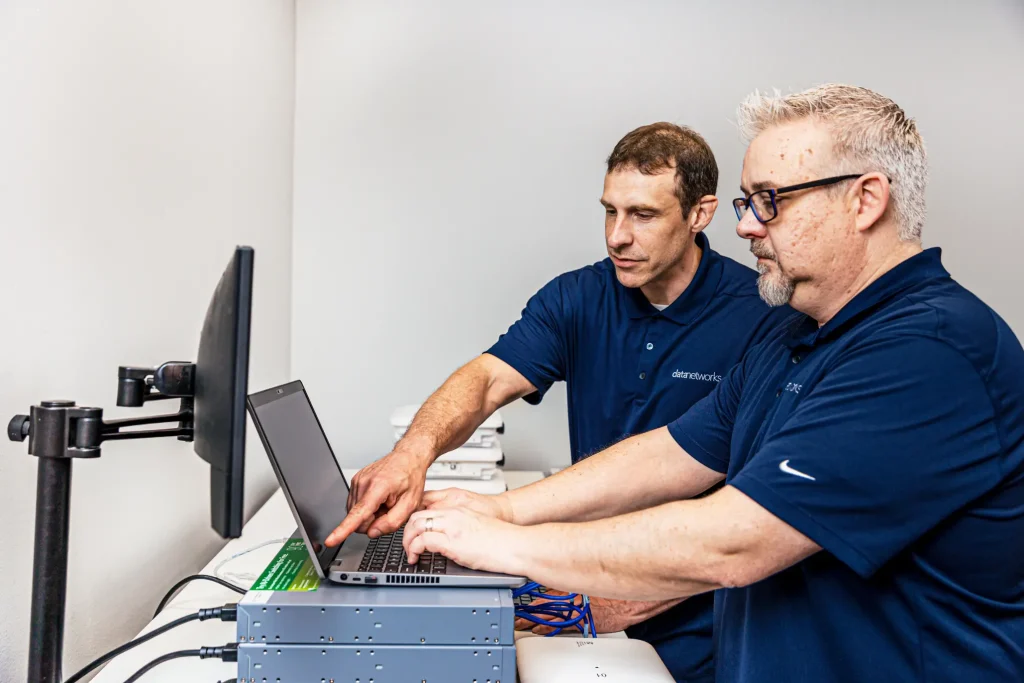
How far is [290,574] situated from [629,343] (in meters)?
0.98

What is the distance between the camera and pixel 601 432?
1.82m

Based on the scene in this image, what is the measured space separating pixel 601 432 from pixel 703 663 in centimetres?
56

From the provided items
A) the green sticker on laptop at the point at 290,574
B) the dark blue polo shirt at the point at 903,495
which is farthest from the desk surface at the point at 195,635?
the dark blue polo shirt at the point at 903,495

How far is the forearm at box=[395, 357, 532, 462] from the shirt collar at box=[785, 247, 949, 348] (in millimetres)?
755

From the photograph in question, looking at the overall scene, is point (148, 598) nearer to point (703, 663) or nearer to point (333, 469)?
point (333, 469)

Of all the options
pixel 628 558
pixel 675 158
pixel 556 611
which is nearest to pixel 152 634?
pixel 556 611

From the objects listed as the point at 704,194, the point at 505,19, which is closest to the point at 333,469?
the point at 704,194

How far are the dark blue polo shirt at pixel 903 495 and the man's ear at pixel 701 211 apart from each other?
769 millimetres

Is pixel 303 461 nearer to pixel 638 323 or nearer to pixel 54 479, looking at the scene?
pixel 54 479

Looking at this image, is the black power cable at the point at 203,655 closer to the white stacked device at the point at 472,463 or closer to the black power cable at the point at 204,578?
the black power cable at the point at 204,578

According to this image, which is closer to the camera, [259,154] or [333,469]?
[333,469]

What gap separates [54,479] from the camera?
829 millimetres

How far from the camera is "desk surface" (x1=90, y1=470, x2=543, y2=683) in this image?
1.12 m

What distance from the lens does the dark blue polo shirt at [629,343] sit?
5.68 ft
